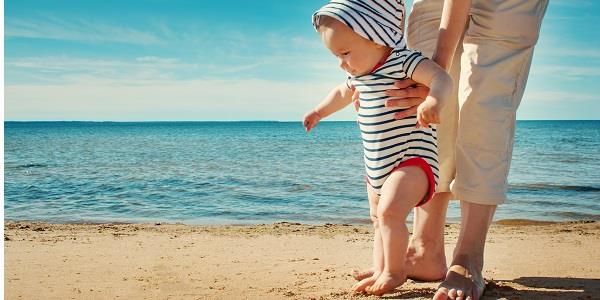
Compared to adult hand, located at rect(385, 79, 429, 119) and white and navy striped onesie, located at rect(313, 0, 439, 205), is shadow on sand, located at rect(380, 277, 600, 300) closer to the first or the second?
white and navy striped onesie, located at rect(313, 0, 439, 205)

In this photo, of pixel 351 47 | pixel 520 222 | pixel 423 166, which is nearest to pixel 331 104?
pixel 351 47

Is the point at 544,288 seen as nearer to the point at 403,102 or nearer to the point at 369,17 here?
the point at 403,102

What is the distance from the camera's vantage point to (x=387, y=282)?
252cm

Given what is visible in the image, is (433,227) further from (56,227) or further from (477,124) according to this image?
(56,227)

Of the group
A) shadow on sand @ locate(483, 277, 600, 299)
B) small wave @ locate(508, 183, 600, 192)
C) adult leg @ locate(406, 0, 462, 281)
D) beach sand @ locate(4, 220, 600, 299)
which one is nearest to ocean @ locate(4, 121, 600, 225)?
small wave @ locate(508, 183, 600, 192)

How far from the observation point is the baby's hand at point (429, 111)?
7.45ft

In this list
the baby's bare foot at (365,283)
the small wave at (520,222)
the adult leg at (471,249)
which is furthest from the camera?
the small wave at (520,222)

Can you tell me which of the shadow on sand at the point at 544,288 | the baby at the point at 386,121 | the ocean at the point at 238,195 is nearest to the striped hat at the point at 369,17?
the baby at the point at 386,121

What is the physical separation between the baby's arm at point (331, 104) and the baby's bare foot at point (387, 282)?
0.81 m

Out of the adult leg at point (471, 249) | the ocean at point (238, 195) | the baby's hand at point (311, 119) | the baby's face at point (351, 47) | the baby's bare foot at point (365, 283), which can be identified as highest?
the baby's face at point (351, 47)

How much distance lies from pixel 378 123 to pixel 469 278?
0.75 m

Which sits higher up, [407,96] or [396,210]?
[407,96]

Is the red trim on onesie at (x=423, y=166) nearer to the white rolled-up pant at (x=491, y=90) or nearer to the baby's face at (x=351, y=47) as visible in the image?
the white rolled-up pant at (x=491, y=90)

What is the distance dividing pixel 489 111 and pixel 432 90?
41 cm
